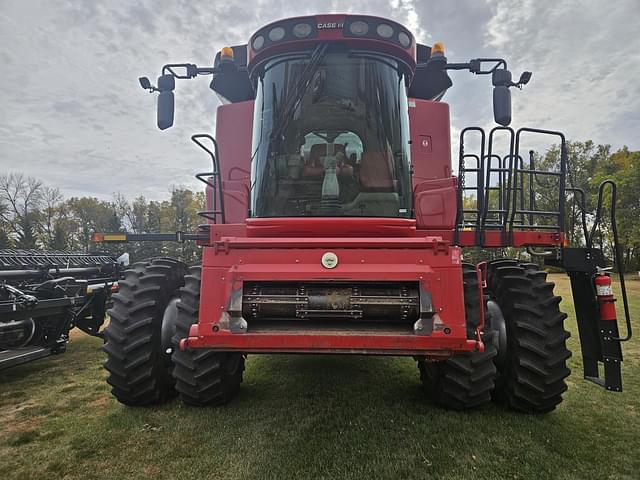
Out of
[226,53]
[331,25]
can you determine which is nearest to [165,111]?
[226,53]

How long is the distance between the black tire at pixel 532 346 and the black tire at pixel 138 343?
2859mm

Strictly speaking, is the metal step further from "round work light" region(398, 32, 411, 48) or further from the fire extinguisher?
the fire extinguisher

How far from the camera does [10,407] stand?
13.6ft

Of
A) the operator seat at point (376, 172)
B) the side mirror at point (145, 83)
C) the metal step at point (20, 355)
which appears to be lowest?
the metal step at point (20, 355)

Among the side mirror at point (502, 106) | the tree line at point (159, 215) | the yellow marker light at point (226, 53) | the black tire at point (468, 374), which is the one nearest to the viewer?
the black tire at point (468, 374)

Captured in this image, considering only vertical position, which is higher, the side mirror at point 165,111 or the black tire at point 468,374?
the side mirror at point 165,111

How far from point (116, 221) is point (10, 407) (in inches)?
1630

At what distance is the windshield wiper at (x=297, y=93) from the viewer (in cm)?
368

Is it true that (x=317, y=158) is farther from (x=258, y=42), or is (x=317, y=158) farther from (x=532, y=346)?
(x=532, y=346)

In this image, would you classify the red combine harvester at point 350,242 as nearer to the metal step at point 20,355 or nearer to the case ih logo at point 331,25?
the case ih logo at point 331,25

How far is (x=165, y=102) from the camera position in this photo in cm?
431

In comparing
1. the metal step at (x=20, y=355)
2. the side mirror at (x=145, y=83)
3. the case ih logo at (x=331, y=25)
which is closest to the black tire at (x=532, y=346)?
the case ih logo at (x=331, y=25)

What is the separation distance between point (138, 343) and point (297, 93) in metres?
2.42

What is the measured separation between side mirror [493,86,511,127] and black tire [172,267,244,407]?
9.93ft
